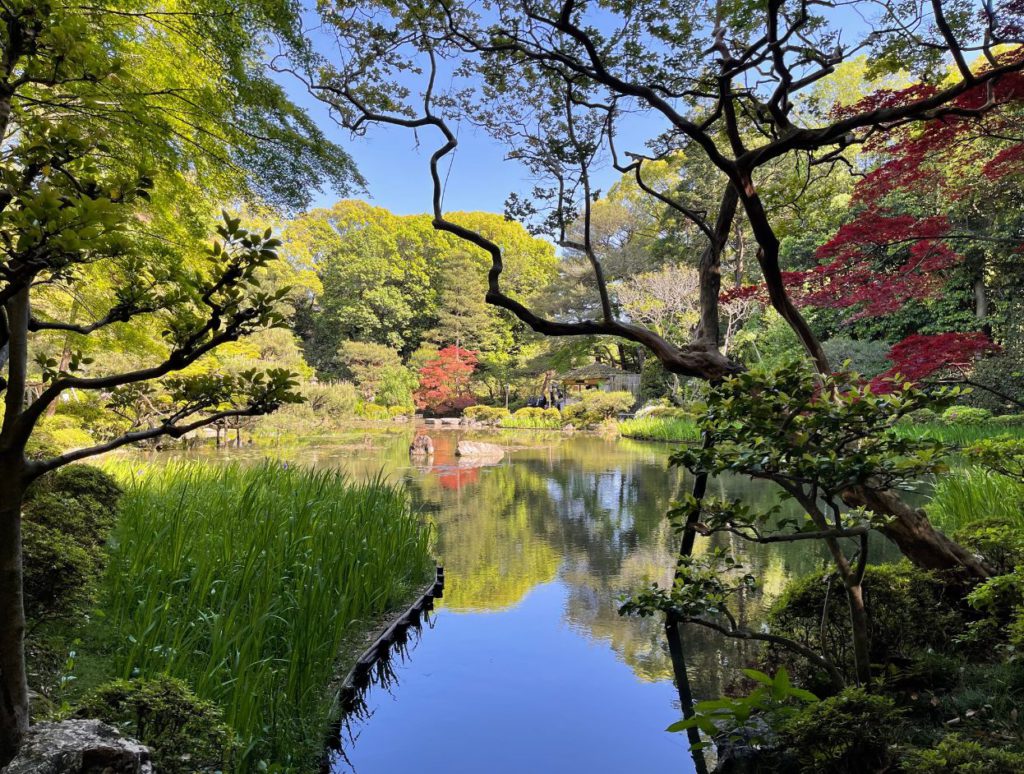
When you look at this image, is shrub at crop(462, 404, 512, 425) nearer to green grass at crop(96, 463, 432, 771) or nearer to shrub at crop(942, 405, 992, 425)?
shrub at crop(942, 405, 992, 425)

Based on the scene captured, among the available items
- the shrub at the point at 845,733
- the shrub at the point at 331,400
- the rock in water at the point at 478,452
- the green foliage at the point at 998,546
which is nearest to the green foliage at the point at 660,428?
the rock in water at the point at 478,452

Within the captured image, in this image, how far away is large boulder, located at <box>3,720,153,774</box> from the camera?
3.34ft

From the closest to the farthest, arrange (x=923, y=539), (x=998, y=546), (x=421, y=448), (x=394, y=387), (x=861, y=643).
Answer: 1. (x=861, y=643)
2. (x=923, y=539)
3. (x=998, y=546)
4. (x=421, y=448)
5. (x=394, y=387)

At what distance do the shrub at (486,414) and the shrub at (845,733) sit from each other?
1821cm

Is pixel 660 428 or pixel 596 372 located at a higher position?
pixel 596 372

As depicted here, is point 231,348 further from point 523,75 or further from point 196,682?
point 196,682

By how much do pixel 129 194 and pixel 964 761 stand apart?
229 centimetres

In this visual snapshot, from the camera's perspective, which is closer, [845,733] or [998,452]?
[845,733]

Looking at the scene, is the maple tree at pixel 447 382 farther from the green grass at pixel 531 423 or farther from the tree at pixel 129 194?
the tree at pixel 129 194

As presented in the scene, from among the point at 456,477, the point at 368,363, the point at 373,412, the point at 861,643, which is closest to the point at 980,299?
the point at 456,477

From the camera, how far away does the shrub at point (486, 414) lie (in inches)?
787

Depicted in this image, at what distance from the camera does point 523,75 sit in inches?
164

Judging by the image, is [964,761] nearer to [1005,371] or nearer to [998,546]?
[998,546]

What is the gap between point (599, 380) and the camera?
19.7 m
